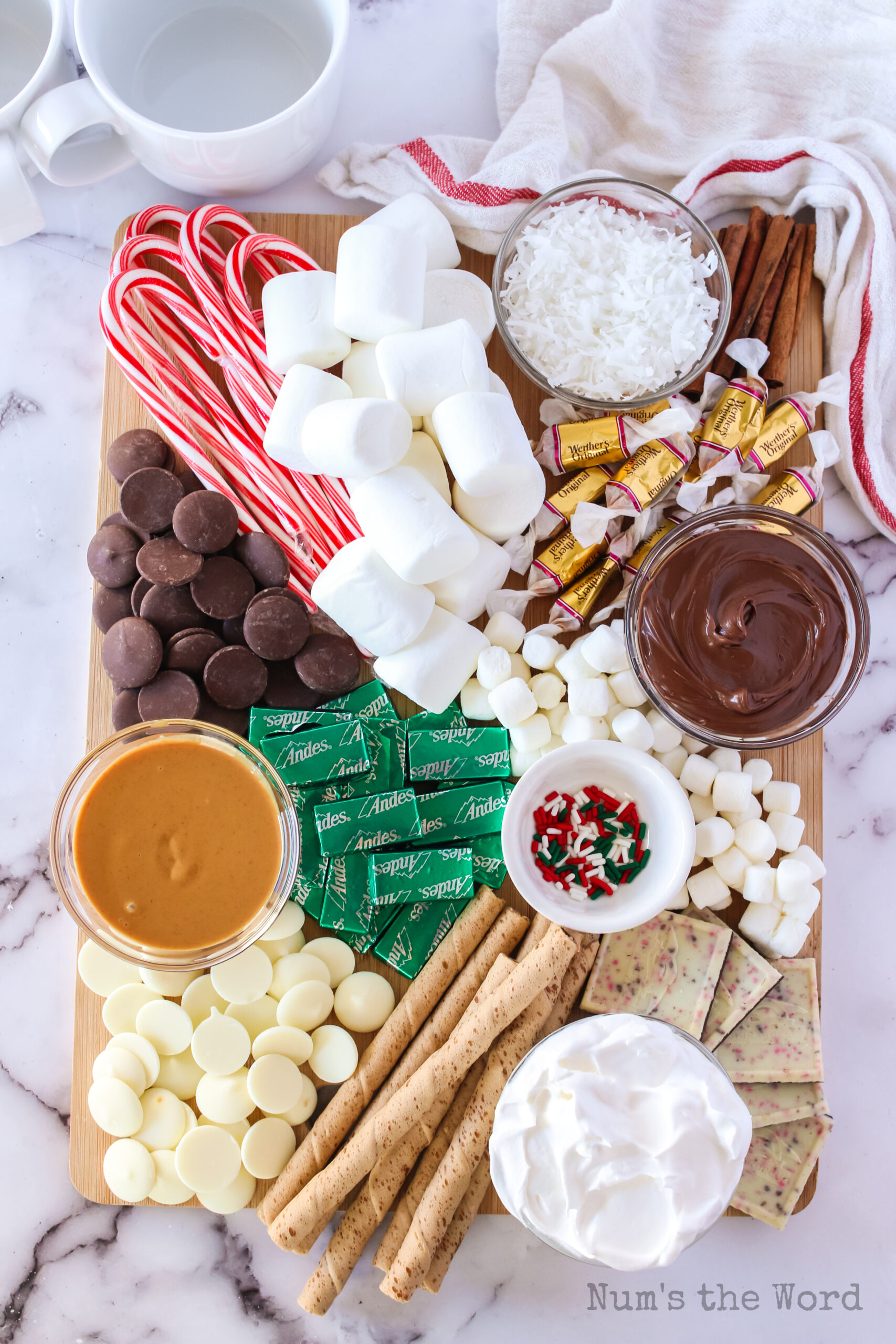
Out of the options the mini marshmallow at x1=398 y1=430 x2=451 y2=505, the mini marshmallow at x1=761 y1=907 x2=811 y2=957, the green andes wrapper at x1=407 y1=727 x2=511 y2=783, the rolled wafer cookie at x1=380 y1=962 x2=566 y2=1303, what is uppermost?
the mini marshmallow at x1=398 y1=430 x2=451 y2=505

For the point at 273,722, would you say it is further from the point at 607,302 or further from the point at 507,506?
the point at 607,302

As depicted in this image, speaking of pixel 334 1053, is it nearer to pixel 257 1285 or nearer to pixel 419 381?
pixel 257 1285

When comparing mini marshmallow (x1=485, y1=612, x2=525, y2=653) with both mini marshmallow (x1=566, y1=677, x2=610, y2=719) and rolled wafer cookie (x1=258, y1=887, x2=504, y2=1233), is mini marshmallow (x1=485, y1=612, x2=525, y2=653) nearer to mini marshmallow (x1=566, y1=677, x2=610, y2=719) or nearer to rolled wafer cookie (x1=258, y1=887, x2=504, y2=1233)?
mini marshmallow (x1=566, y1=677, x2=610, y2=719)

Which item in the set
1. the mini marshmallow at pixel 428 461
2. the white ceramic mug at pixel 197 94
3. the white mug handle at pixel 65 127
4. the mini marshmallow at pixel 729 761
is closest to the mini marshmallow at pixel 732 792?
the mini marshmallow at pixel 729 761

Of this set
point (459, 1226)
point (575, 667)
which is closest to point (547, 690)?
point (575, 667)

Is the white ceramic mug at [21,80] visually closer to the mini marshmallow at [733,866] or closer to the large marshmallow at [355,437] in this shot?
the large marshmallow at [355,437]

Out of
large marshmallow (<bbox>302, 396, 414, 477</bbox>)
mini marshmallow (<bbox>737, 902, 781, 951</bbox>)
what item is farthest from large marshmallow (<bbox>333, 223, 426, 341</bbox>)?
mini marshmallow (<bbox>737, 902, 781, 951</bbox>)

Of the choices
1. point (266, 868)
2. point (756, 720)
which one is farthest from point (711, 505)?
point (266, 868)
